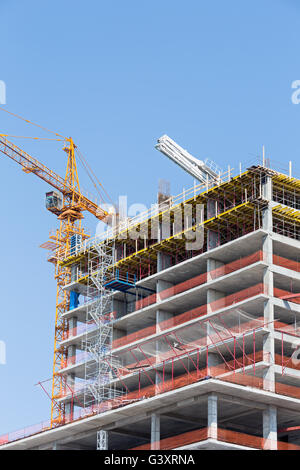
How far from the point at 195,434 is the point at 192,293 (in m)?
13.3

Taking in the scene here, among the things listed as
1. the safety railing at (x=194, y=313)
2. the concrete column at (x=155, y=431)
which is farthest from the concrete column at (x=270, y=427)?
the safety railing at (x=194, y=313)

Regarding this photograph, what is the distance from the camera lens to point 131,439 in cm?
8656

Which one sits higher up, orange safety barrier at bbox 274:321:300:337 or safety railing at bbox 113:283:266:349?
safety railing at bbox 113:283:266:349

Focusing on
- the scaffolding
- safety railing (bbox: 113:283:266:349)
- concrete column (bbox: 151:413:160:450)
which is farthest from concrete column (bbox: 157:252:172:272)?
concrete column (bbox: 151:413:160:450)

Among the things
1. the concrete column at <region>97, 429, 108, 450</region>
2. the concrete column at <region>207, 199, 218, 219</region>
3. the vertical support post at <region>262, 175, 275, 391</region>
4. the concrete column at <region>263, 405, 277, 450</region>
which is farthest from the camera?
the concrete column at <region>207, 199, 218, 219</region>

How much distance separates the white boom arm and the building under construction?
0.12m

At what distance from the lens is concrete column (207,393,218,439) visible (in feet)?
236

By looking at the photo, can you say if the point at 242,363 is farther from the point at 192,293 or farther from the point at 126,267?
the point at 126,267

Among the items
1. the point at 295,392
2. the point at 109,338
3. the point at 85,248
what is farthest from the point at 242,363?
the point at 85,248

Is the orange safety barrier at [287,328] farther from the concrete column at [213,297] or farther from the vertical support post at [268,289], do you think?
the concrete column at [213,297]

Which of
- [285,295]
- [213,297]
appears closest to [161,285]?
[213,297]

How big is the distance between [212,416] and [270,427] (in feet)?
14.7

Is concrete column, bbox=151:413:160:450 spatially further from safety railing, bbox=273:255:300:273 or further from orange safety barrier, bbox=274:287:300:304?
safety railing, bbox=273:255:300:273

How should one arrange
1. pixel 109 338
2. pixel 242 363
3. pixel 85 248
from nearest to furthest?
pixel 242 363 < pixel 109 338 < pixel 85 248
